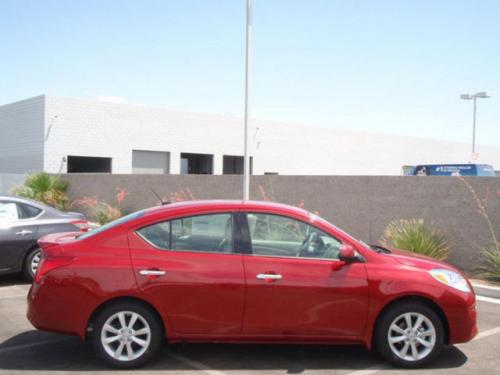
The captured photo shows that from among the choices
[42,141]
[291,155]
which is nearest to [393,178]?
[42,141]

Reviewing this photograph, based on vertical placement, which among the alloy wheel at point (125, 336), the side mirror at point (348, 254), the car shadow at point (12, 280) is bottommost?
the car shadow at point (12, 280)

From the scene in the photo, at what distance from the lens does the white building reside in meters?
28.1

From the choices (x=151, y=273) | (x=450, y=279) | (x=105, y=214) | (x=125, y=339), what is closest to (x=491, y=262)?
(x=450, y=279)

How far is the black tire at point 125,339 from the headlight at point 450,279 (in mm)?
2619

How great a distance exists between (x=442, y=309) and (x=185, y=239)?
2.46 m

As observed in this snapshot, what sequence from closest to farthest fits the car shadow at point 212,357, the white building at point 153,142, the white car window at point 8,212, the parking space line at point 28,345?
the car shadow at point 212,357 → the parking space line at point 28,345 → the white car window at point 8,212 → the white building at point 153,142

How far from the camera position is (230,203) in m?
5.45

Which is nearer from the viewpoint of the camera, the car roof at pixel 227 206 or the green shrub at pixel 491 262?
the car roof at pixel 227 206

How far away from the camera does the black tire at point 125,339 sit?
5008 millimetres

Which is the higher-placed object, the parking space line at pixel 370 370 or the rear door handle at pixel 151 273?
the rear door handle at pixel 151 273

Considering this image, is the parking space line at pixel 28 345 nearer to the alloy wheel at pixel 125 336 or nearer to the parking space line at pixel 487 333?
the alloy wheel at pixel 125 336

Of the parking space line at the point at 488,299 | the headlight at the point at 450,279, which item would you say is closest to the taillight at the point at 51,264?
the headlight at the point at 450,279

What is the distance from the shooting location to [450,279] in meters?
5.36

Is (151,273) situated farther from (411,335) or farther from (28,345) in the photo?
(411,335)
